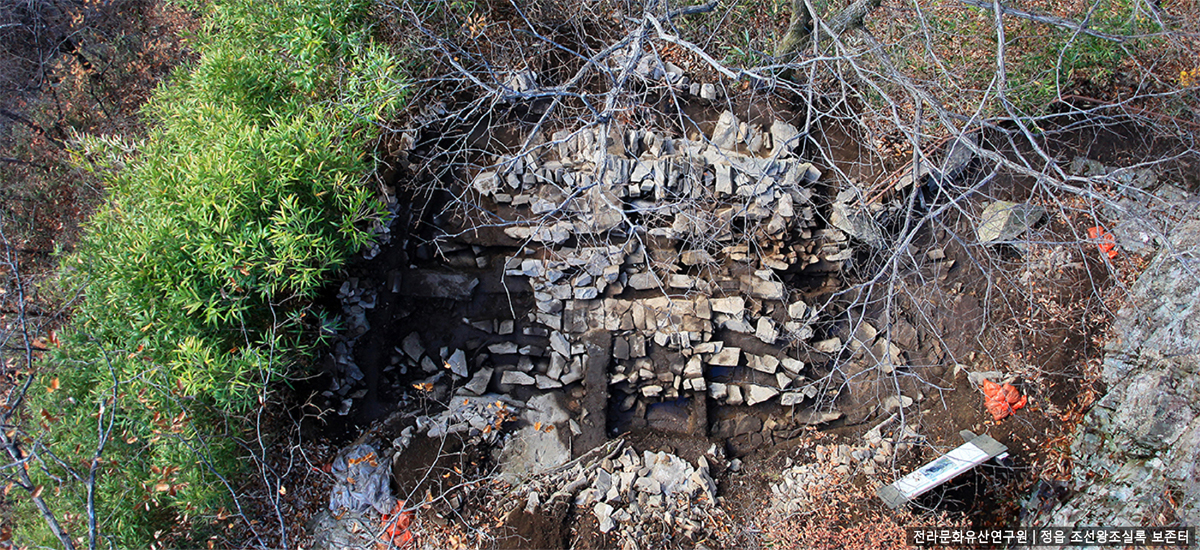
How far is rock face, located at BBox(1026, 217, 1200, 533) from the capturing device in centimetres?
371

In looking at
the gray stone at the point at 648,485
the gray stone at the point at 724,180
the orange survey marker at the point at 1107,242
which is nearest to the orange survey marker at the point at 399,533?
the gray stone at the point at 648,485

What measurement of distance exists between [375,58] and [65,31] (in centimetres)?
420

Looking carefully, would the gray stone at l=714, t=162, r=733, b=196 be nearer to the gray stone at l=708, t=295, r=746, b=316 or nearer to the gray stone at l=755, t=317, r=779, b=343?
the gray stone at l=708, t=295, r=746, b=316

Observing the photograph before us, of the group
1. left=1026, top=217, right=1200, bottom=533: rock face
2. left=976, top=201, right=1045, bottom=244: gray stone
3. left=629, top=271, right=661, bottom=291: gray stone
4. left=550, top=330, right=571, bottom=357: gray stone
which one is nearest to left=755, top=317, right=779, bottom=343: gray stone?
left=629, top=271, right=661, bottom=291: gray stone

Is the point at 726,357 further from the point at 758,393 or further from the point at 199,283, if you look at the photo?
the point at 199,283

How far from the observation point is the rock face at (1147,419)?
12.2 feet

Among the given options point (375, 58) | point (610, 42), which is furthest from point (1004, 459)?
point (375, 58)

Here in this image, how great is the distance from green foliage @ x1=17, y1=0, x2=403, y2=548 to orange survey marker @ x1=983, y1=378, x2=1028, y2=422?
4.38 metres

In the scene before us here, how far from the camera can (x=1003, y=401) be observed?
410cm

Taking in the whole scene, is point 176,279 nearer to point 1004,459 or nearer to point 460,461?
point 460,461

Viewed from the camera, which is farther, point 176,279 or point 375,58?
point 375,58

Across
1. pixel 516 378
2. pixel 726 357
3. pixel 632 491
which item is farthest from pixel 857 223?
pixel 516 378

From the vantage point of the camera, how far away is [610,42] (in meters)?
4.32

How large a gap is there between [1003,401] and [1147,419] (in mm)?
883
